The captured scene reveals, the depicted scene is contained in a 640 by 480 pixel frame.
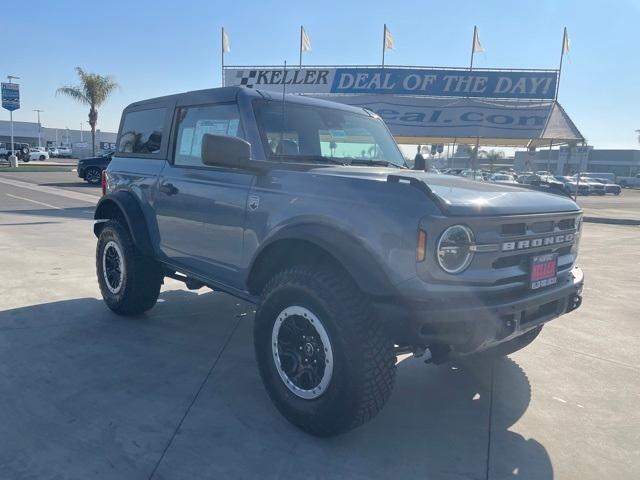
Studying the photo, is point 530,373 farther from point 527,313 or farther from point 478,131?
point 478,131

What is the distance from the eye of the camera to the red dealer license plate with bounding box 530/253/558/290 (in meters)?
2.87

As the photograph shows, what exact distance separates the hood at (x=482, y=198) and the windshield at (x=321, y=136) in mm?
422

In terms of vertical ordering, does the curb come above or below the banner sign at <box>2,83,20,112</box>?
below

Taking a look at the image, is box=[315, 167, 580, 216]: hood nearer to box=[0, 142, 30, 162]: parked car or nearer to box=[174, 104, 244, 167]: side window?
box=[174, 104, 244, 167]: side window

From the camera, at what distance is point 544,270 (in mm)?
2963

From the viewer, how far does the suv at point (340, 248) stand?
2539 millimetres

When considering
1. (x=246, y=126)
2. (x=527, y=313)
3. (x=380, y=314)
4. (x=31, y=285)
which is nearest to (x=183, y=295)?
(x=31, y=285)

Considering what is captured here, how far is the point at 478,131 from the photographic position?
20656mm

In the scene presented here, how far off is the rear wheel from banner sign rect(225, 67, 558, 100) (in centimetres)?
761

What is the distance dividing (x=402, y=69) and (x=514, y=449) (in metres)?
20.3

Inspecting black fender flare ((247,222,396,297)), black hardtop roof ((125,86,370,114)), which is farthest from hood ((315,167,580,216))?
black hardtop roof ((125,86,370,114))

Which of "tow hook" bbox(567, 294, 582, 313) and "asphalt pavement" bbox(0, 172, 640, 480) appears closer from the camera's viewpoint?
"asphalt pavement" bbox(0, 172, 640, 480)

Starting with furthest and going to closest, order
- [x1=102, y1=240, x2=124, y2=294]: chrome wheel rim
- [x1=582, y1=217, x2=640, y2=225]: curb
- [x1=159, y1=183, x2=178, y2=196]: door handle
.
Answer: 1. [x1=582, y1=217, x2=640, y2=225]: curb
2. [x1=102, y1=240, x2=124, y2=294]: chrome wheel rim
3. [x1=159, y1=183, x2=178, y2=196]: door handle

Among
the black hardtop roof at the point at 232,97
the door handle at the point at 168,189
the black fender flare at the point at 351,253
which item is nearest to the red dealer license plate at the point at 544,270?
the black fender flare at the point at 351,253
